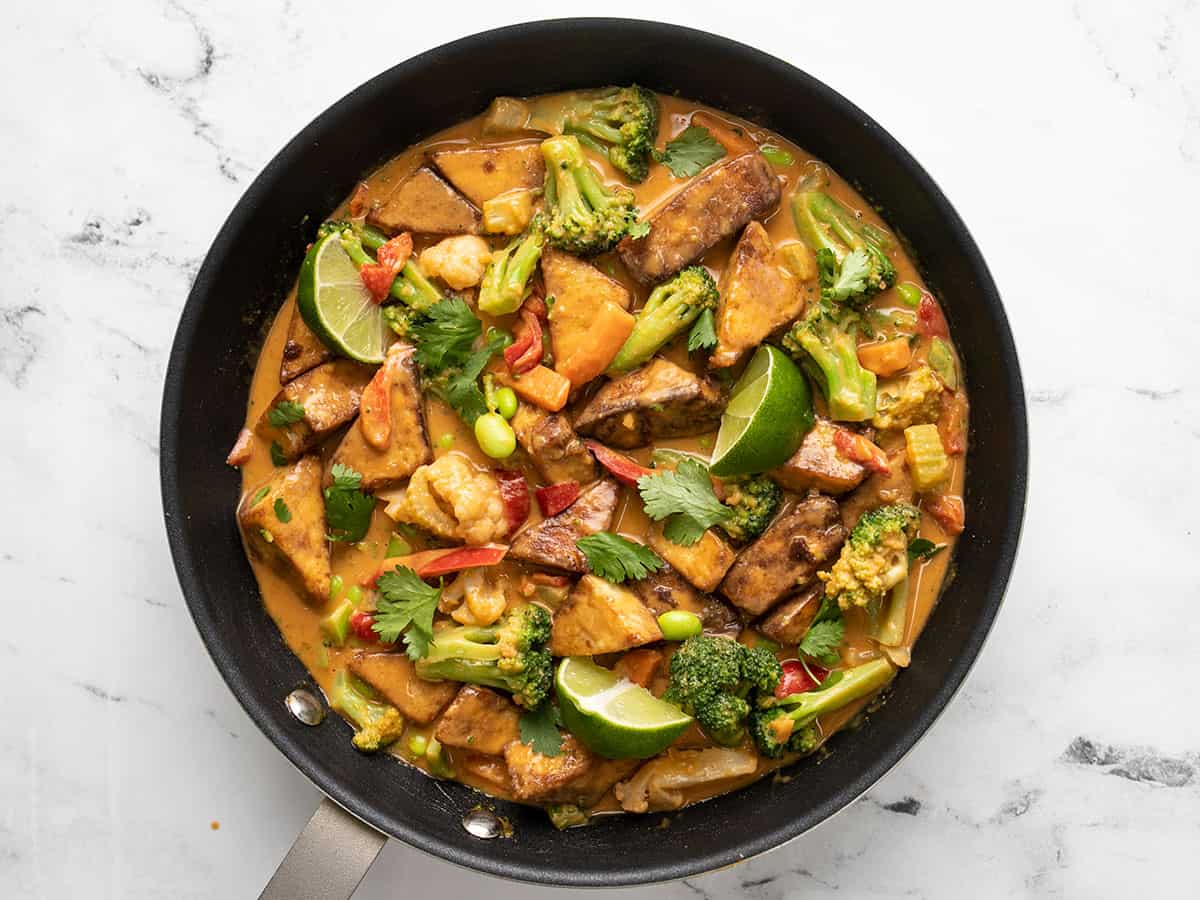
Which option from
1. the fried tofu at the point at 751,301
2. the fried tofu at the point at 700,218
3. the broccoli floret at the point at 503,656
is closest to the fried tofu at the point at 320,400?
the broccoli floret at the point at 503,656

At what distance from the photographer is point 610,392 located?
419 cm

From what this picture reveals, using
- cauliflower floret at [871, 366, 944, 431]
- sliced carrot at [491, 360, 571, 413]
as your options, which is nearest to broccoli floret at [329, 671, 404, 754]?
sliced carrot at [491, 360, 571, 413]

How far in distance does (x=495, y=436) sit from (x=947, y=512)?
1.77 m

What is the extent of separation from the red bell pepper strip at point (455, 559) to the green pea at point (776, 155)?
1869 mm

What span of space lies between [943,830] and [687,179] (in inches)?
110

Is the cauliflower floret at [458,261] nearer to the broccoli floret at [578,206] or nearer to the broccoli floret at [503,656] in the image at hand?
the broccoli floret at [578,206]

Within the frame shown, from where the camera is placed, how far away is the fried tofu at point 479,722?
13.7 ft

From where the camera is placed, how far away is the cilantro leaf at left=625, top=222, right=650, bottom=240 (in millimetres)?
4176

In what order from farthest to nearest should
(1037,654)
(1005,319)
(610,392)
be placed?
(1037,654) < (610,392) < (1005,319)

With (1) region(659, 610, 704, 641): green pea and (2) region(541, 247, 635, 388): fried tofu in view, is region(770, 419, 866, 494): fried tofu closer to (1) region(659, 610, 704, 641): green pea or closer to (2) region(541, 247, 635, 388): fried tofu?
(1) region(659, 610, 704, 641): green pea

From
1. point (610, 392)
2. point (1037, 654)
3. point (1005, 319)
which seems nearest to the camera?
point (1005, 319)

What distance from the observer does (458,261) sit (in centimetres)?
420

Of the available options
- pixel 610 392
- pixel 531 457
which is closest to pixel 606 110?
pixel 610 392

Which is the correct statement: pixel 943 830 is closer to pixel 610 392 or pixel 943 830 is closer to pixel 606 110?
pixel 610 392
